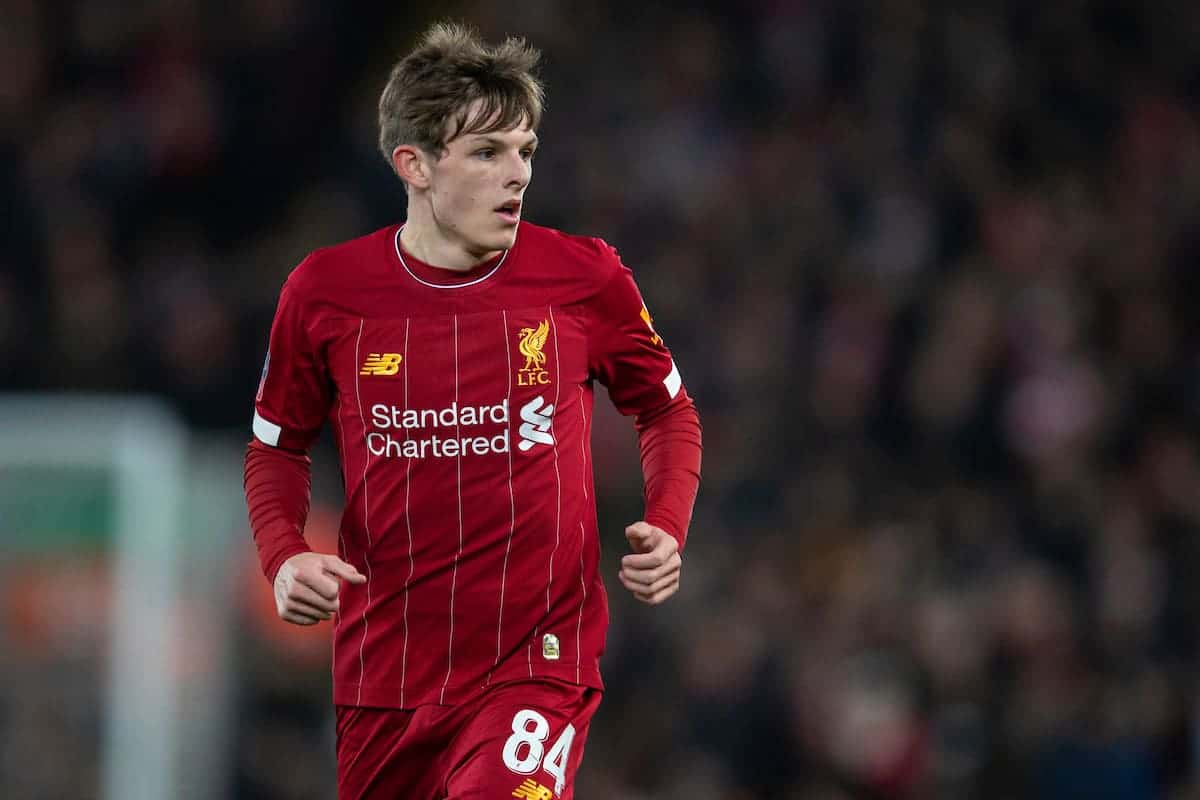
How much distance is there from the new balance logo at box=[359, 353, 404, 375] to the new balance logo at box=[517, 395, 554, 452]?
0.98 feet

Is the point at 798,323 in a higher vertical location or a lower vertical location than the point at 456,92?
higher

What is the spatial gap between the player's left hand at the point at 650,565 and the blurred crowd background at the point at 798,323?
15.6 feet

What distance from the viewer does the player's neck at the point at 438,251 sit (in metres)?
4.49

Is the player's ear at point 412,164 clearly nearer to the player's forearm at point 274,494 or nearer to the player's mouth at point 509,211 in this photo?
the player's mouth at point 509,211

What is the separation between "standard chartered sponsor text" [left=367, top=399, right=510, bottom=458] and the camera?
173 inches

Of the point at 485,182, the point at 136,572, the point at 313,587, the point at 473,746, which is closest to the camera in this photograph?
the point at 313,587

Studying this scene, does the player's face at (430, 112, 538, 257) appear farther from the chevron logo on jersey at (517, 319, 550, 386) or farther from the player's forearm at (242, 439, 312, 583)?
the player's forearm at (242, 439, 312, 583)

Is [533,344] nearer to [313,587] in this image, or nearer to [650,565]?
[650,565]

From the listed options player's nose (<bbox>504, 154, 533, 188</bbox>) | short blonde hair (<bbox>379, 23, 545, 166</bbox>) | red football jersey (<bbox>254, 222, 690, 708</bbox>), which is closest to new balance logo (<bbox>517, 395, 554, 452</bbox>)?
red football jersey (<bbox>254, 222, 690, 708</bbox>)

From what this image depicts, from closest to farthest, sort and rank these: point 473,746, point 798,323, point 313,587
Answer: point 313,587 → point 473,746 → point 798,323

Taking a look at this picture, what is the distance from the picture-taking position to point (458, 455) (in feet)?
14.5

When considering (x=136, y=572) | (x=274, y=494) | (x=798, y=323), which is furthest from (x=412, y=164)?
(x=798, y=323)

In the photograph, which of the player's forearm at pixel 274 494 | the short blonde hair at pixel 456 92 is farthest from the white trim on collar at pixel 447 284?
the player's forearm at pixel 274 494

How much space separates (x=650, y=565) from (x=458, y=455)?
0.53 m
